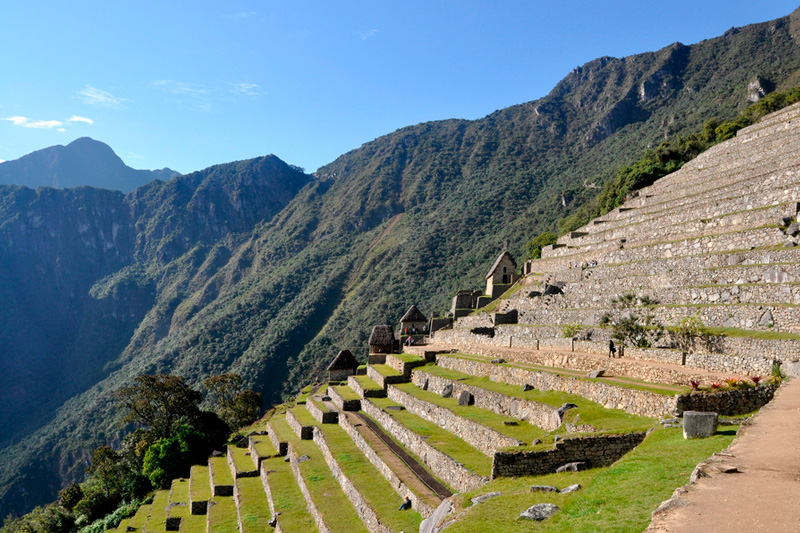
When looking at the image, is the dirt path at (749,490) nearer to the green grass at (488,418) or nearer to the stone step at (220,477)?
the green grass at (488,418)

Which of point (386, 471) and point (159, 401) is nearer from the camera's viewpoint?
point (386, 471)

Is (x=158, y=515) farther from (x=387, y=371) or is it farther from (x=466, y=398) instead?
(x=466, y=398)

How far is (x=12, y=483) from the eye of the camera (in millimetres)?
77625

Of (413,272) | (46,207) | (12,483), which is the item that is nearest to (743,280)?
(413,272)

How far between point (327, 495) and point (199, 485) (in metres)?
13.4

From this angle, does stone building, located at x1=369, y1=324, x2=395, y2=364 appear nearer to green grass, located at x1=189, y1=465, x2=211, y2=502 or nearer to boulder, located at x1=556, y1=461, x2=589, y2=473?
green grass, located at x1=189, y1=465, x2=211, y2=502

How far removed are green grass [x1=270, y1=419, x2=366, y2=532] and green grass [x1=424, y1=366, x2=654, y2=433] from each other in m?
5.78

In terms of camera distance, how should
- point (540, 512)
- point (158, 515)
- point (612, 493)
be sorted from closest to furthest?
point (612, 493) < point (540, 512) < point (158, 515)

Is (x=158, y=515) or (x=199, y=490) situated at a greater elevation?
(x=199, y=490)

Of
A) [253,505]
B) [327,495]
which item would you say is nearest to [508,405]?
[327,495]

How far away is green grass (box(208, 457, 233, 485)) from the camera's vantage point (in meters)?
24.4

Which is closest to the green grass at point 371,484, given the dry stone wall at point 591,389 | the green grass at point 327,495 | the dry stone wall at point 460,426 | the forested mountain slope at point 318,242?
the green grass at point 327,495

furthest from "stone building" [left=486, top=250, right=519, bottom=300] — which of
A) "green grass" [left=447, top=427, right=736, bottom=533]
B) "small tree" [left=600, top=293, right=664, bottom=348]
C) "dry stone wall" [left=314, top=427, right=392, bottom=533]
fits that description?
"green grass" [left=447, top=427, right=736, bottom=533]

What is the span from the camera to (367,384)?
89.7 feet
